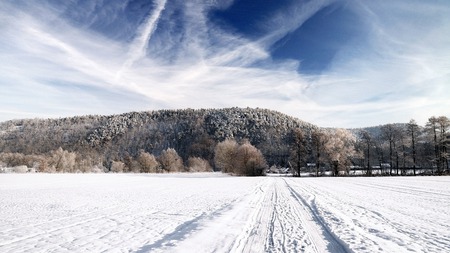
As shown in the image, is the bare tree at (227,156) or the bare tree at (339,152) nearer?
the bare tree at (339,152)

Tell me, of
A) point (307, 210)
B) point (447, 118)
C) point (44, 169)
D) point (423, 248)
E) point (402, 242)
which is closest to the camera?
point (423, 248)

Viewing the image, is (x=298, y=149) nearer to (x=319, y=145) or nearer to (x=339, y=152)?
(x=319, y=145)

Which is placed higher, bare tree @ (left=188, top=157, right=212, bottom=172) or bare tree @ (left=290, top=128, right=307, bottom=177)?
bare tree @ (left=290, top=128, right=307, bottom=177)

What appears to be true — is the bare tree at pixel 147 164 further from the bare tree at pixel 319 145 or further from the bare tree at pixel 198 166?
the bare tree at pixel 319 145

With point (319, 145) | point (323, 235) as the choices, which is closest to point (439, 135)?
point (319, 145)

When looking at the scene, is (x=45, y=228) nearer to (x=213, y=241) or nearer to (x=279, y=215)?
(x=213, y=241)

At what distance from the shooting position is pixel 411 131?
6556 cm

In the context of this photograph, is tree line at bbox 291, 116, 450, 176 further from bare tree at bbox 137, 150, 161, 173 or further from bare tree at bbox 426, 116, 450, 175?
bare tree at bbox 137, 150, 161, 173

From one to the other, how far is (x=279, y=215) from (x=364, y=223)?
2932mm

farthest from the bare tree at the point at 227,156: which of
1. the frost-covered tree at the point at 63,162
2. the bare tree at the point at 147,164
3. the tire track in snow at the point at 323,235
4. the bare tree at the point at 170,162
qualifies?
the tire track in snow at the point at 323,235

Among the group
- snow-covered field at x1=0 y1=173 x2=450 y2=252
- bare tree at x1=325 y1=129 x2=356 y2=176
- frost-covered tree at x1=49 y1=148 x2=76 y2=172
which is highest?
bare tree at x1=325 y1=129 x2=356 y2=176

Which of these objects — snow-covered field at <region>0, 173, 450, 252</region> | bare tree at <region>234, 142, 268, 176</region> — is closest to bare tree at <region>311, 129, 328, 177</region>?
bare tree at <region>234, 142, 268, 176</region>

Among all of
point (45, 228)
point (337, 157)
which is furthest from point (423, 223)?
point (337, 157)

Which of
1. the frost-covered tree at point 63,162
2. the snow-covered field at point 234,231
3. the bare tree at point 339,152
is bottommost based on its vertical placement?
the snow-covered field at point 234,231
